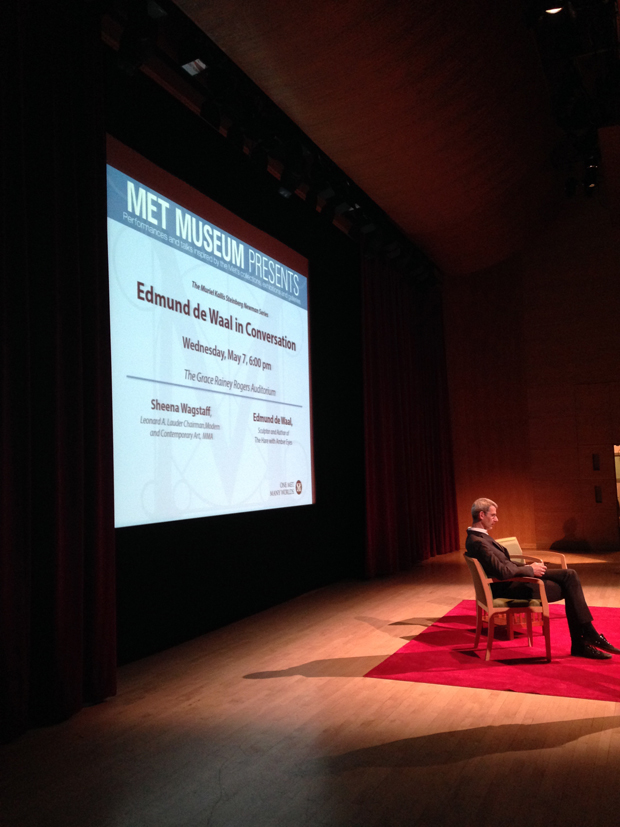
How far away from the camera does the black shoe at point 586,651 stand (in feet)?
13.2

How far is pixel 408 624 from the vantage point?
5273mm

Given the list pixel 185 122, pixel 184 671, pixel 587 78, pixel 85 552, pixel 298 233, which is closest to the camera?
pixel 85 552

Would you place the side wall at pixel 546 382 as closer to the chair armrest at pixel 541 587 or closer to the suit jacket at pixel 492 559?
the suit jacket at pixel 492 559

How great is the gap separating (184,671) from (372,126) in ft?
14.6

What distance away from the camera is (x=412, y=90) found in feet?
16.9

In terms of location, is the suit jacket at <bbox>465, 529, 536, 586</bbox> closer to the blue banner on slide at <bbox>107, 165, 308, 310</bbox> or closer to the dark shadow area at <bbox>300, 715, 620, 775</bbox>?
the dark shadow area at <bbox>300, 715, 620, 775</bbox>

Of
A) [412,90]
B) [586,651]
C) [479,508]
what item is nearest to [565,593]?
[586,651]

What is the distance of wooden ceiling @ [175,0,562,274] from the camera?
169 inches

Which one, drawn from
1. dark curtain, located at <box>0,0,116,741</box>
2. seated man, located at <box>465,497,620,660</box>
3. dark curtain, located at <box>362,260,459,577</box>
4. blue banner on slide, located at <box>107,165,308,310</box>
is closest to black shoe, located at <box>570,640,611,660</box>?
seated man, located at <box>465,497,620,660</box>

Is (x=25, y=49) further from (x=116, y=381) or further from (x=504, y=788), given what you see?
(x=504, y=788)

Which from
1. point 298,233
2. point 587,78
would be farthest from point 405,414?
point 587,78

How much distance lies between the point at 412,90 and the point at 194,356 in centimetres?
271

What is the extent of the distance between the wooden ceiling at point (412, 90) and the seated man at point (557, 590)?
3.45 m

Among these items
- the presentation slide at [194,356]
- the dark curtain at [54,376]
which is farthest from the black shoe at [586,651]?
the dark curtain at [54,376]
